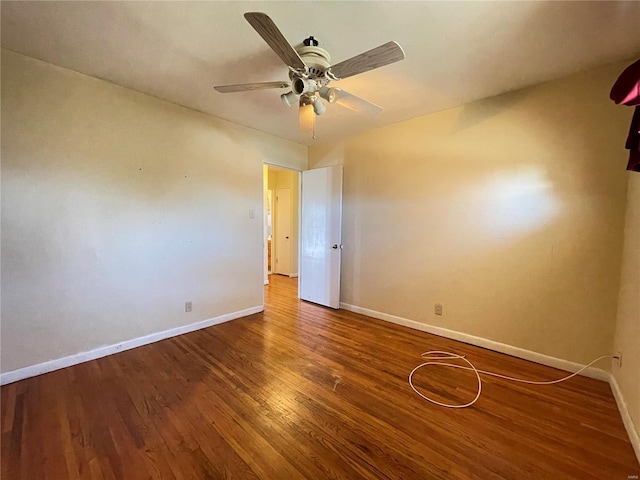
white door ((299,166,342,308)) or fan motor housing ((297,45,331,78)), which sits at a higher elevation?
fan motor housing ((297,45,331,78))

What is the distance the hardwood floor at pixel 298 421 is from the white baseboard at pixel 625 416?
0.04m

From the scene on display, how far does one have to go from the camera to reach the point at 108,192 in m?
2.47

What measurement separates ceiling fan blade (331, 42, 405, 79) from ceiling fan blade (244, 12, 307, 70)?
9.8 inches

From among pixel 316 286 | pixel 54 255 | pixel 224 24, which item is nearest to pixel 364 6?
pixel 224 24

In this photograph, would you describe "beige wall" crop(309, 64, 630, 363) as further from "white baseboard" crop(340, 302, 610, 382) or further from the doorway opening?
the doorway opening

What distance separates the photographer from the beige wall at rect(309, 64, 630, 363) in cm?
216

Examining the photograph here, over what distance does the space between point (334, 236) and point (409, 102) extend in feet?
6.27

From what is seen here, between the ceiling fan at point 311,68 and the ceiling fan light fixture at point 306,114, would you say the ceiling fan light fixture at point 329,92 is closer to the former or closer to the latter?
the ceiling fan at point 311,68

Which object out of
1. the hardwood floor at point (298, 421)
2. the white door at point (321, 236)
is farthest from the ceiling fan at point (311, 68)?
the hardwood floor at point (298, 421)

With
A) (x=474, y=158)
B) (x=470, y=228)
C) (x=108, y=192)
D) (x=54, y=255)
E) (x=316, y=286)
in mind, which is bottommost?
(x=316, y=286)

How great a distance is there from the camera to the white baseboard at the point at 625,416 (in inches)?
58.7

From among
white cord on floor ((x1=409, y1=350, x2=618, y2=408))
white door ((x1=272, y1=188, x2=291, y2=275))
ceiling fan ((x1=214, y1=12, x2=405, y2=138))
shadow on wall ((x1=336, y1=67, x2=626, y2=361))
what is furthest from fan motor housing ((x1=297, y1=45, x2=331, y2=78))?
white door ((x1=272, y1=188, x2=291, y2=275))

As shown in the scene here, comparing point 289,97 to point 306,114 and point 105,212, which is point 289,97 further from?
point 105,212

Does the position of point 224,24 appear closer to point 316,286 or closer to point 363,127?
point 363,127
